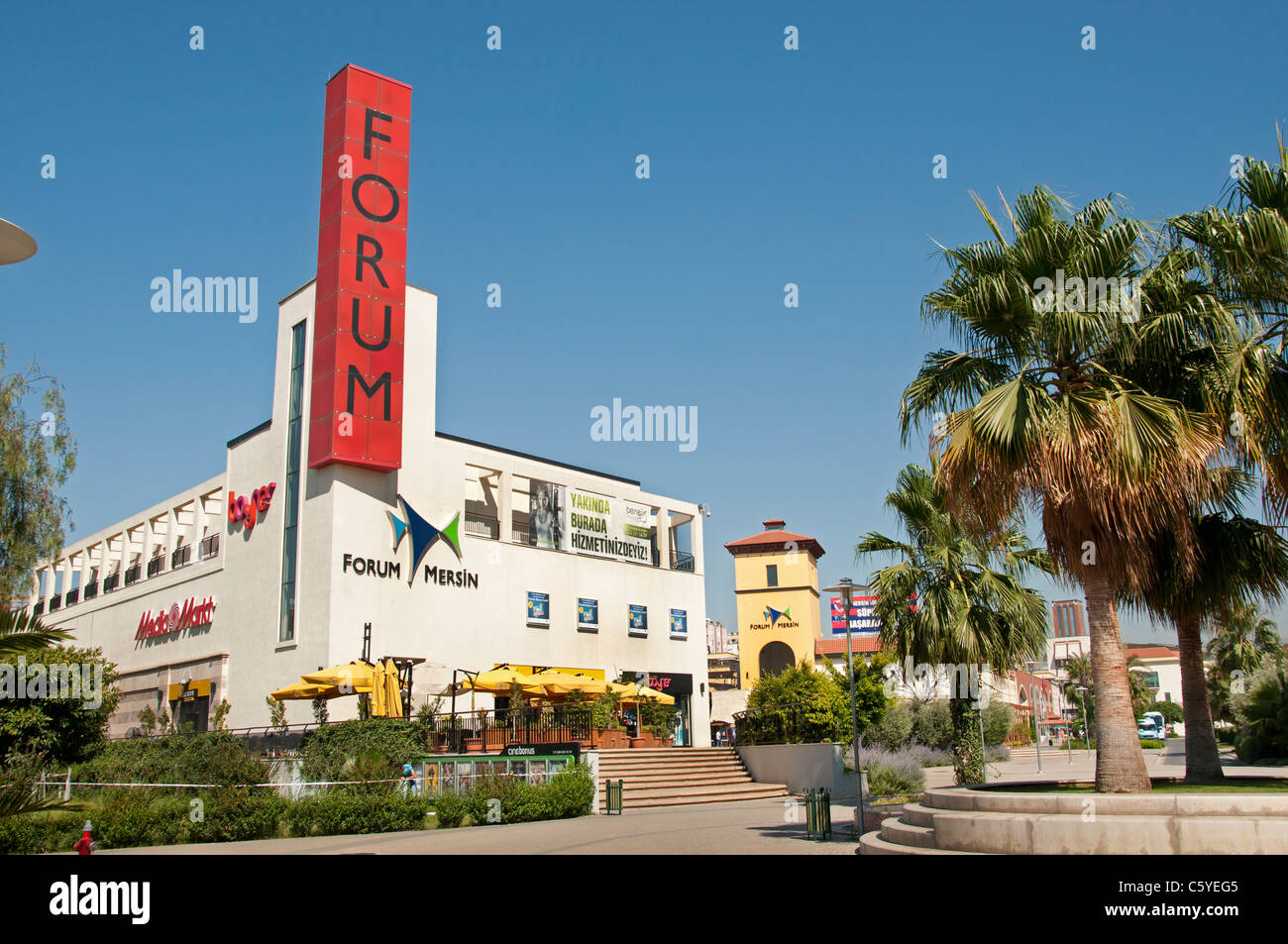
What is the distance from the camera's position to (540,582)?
38.3 m

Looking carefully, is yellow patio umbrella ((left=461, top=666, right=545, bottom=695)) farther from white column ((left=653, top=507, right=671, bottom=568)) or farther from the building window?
white column ((left=653, top=507, right=671, bottom=568))

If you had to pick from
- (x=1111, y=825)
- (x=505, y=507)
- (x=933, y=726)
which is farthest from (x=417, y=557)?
(x=1111, y=825)

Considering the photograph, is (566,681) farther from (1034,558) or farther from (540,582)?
(1034,558)

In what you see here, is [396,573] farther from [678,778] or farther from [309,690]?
[678,778]

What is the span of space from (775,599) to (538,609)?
2751cm

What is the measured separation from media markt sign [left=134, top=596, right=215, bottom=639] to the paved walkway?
68.5ft

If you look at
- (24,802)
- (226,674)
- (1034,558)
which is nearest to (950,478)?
(1034,558)

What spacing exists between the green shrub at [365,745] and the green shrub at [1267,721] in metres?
25.7

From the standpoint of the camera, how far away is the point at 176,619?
38.8 metres

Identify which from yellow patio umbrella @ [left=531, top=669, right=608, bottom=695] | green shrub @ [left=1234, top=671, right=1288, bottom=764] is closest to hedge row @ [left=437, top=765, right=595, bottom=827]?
yellow patio umbrella @ [left=531, top=669, right=608, bottom=695]

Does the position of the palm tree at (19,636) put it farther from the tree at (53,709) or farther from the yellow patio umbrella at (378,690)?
the yellow patio umbrella at (378,690)

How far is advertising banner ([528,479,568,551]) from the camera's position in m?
39.2

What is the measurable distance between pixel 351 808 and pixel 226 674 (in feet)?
59.1

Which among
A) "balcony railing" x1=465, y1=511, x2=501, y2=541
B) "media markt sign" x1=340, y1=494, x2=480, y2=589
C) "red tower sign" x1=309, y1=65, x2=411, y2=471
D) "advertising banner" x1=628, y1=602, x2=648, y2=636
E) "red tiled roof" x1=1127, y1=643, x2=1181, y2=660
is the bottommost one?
"red tiled roof" x1=1127, y1=643, x2=1181, y2=660
